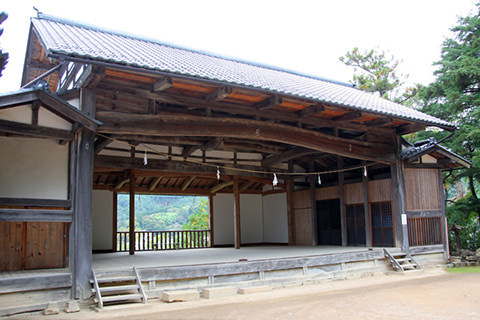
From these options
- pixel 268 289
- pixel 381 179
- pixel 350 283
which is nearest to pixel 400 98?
pixel 381 179

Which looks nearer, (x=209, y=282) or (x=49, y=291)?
(x=49, y=291)

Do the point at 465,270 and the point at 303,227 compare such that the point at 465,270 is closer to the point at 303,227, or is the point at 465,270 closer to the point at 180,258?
the point at 303,227

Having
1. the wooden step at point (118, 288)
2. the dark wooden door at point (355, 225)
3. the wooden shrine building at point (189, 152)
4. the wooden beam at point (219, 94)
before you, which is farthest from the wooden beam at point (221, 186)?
the wooden step at point (118, 288)

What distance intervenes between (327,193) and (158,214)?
25.5 m

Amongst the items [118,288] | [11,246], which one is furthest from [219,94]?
[11,246]

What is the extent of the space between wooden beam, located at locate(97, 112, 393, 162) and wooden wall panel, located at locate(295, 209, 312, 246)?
12.0 feet

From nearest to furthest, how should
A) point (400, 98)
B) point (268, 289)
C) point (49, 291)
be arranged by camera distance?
point (49, 291) → point (268, 289) → point (400, 98)

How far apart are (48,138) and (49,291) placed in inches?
90.7

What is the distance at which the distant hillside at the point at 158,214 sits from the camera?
3512 cm

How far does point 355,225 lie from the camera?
12164 millimetres

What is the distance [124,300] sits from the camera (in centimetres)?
644

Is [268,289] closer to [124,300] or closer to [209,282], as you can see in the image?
[209,282]

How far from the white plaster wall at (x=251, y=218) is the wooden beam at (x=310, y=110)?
6.42 meters

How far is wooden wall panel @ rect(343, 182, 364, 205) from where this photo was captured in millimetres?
11914
